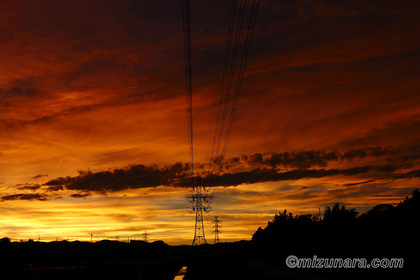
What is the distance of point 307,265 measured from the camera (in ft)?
218

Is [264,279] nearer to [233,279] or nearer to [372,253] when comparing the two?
[233,279]

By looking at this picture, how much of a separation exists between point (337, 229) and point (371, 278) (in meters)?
41.6

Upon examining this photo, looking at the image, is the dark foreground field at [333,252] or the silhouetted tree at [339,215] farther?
the silhouetted tree at [339,215]

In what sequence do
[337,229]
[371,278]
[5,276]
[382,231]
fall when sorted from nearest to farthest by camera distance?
[371,278], [5,276], [382,231], [337,229]

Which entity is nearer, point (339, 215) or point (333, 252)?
point (333, 252)

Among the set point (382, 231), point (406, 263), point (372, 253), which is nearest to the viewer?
point (406, 263)

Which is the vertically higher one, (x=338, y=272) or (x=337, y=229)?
(x=337, y=229)

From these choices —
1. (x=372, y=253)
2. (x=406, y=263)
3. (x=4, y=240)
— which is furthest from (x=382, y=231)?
(x=4, y=240)

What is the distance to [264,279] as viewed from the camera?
52.6 meters

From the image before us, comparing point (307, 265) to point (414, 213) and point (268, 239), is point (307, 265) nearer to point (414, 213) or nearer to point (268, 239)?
point (414, 213)

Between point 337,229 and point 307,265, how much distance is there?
826 inches

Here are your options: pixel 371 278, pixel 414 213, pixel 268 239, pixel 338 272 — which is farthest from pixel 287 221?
pixel 371 278

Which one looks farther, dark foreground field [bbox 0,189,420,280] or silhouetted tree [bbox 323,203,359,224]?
silhouetted tree [bbox 323,203,359,224]

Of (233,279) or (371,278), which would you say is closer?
(371,278)
